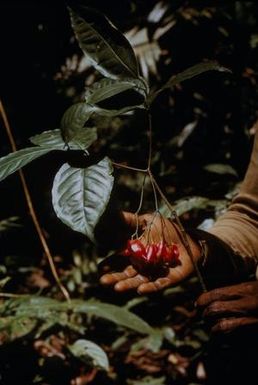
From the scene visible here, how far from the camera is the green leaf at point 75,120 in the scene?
1.19m

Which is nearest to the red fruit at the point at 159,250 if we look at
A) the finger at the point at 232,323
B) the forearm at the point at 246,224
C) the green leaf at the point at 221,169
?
the finger at the point at 232,323

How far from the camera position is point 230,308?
1.24m

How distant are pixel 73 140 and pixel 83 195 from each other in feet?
0.49

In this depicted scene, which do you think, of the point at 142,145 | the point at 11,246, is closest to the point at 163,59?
the point at 142,145

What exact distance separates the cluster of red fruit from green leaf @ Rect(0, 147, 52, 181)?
379 mm

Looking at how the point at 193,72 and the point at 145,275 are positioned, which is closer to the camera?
the point at 193,72

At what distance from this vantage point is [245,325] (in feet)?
→ 4.07

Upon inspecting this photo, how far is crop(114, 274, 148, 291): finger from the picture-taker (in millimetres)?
1339

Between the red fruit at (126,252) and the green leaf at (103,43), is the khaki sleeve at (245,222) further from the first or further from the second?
the green leaf at (103,43)

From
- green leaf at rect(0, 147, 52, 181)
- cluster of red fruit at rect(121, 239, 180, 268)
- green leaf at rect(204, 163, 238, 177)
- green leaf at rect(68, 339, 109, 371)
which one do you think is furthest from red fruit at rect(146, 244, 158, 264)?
green leaf at rect(204, 163, 238, 177)

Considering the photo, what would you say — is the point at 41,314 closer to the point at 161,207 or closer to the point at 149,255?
the point at 161,207

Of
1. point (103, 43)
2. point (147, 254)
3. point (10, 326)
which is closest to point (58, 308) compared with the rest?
point (10, 326)

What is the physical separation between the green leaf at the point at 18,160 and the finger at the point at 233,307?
23.4 inches

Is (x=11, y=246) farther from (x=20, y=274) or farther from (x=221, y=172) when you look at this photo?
(x=221, y=172)
